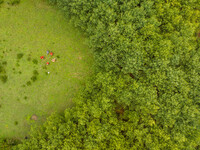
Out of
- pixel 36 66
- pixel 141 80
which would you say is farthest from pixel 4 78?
pixel 141 80

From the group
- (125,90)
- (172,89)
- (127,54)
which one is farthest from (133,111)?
(127,54)

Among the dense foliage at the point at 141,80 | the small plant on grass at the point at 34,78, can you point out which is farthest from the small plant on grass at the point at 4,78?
the dense foliage at the point at 141,80

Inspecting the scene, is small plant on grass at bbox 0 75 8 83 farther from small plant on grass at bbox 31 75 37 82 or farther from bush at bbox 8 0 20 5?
bush at bbox 8 0 20 5

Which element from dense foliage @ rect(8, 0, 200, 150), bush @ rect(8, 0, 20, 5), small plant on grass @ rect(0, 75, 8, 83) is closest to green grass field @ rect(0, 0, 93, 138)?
small plant on grass @ rect(0, 75, 8, 83)

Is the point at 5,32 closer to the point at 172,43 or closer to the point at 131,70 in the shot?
the point at 131,70

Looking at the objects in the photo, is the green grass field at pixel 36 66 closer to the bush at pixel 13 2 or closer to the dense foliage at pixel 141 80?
the bush at pixel 13 2

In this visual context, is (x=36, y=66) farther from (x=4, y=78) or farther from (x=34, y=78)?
(x=4, y=78)

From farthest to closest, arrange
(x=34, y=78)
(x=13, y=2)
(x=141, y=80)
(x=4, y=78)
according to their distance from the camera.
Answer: (x=13, y=2)
(x=4, y=78)
(x=34, y=78)
(x=141, y=80)
